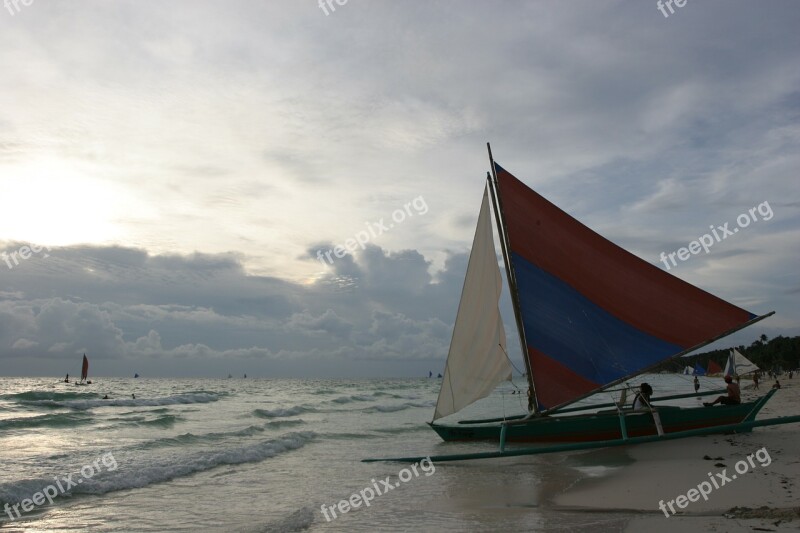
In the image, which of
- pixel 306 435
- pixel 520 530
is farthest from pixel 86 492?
pixel 306 435

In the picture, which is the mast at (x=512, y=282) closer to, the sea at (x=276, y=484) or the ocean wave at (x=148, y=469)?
the sea at (x=276, y=484)

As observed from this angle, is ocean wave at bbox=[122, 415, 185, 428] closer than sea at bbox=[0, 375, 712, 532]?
No

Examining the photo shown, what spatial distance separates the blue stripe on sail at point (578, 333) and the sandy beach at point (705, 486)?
235 centimetres

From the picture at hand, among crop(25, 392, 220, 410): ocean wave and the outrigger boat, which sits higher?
the outrigger boat

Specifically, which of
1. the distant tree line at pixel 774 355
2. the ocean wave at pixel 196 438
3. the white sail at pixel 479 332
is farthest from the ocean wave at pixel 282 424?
the distant tree line at pixel 774 355

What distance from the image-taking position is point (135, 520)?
10930mm

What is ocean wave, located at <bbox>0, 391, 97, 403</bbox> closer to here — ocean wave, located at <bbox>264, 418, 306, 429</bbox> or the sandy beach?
ocean wave, located at <bbox>264, 418, 306, 429</bbox>

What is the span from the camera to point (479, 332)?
15305 millimetres

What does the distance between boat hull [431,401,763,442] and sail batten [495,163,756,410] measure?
4.63ft

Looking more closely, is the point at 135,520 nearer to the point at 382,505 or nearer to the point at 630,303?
the point at 382,505

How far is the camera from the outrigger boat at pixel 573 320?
44.6 feet

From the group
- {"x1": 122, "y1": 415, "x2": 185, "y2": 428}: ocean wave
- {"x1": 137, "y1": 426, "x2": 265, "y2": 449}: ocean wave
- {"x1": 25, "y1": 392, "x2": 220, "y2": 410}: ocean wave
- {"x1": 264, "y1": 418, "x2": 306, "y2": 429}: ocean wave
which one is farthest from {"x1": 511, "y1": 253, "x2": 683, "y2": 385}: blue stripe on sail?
{"x1": 25, "y1": 392, "x2": 220, "y2": 410}: ocean wave

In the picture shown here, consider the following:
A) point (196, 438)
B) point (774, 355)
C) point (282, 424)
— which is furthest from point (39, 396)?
point (774, 355)

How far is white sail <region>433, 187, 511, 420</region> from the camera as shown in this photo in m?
15.2
